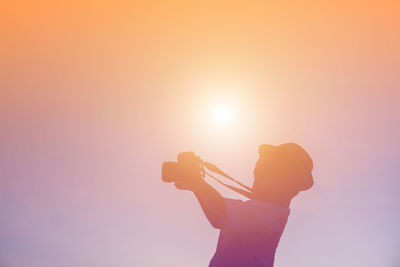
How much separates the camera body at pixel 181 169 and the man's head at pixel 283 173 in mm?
403

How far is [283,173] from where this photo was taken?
2033mm

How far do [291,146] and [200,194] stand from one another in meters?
A: 0.72

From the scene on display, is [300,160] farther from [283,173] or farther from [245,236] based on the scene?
[245,236]

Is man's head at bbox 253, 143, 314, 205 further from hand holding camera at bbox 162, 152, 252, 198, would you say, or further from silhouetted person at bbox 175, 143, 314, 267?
hand holding camera at bbox 162, 152, 252, 198

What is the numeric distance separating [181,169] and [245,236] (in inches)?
19.8

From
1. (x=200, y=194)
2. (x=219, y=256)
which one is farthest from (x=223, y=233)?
(x=200, y=194)

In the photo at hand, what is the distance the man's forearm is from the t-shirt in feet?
0.10

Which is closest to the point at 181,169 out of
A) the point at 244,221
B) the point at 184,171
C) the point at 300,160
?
the point at 184,171

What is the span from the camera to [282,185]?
6.62ft

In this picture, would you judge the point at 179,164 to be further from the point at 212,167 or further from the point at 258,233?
the point at 258,233

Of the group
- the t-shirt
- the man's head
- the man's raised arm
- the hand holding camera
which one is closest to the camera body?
the hand holding camera

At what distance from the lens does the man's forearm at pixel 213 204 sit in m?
1.71

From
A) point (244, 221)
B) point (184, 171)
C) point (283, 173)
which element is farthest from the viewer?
point (283, 173)

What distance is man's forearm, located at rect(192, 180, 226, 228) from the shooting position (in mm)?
1711
